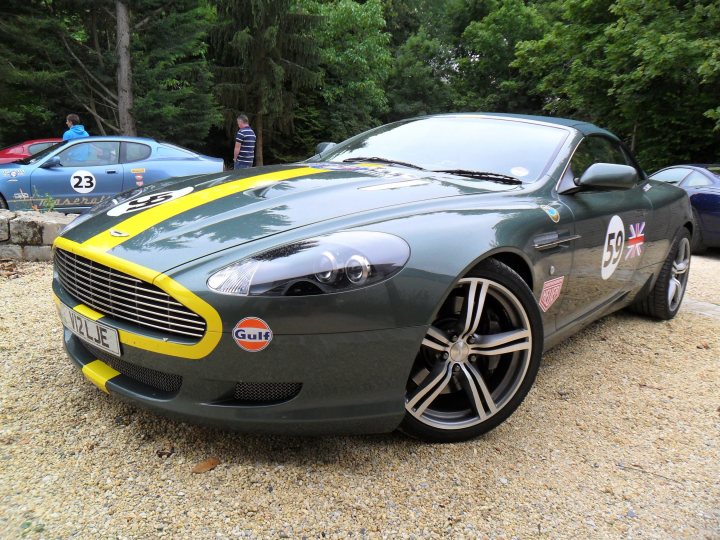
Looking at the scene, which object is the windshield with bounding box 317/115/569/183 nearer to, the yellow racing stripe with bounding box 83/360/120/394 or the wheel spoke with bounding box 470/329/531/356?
the wheel spoke with bounding box 470/329/531/356

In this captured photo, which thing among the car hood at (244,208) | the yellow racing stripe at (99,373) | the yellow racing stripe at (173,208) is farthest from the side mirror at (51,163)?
the yellow racing stripe at (99,373)

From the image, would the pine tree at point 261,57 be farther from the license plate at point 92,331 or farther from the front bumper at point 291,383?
the front bumper at point 291,383

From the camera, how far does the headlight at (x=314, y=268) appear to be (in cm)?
171

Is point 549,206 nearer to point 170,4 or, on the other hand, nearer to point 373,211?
point 373,211

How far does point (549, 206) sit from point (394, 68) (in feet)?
92.3

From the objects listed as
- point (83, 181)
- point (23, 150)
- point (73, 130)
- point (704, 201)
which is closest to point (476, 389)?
point (83, 181)

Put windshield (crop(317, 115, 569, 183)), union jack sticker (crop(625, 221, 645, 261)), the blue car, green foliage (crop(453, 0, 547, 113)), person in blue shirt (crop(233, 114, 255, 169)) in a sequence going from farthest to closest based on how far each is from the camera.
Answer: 1. green foliage (crop(453, 0, 547, 113))
2. person in blue shirt (crop(233, 114, 255, 169))
3. the blue car
4. union jack sticker (crop(625, 221, 645, 261))
5. windshield (crop(317, 115, 569, 183))

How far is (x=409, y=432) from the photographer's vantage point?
204cm

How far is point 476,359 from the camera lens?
7.23 feet

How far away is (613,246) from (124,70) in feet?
44.3

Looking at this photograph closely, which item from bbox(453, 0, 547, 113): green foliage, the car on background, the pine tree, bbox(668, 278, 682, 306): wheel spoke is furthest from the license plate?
bbox(453, 0, 547, 113): green foliage

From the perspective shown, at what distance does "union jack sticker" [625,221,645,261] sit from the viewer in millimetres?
3244

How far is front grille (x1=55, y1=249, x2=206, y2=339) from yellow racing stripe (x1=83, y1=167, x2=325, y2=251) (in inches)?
3.8

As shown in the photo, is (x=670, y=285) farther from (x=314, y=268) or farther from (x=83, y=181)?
(x=83, y=181)
